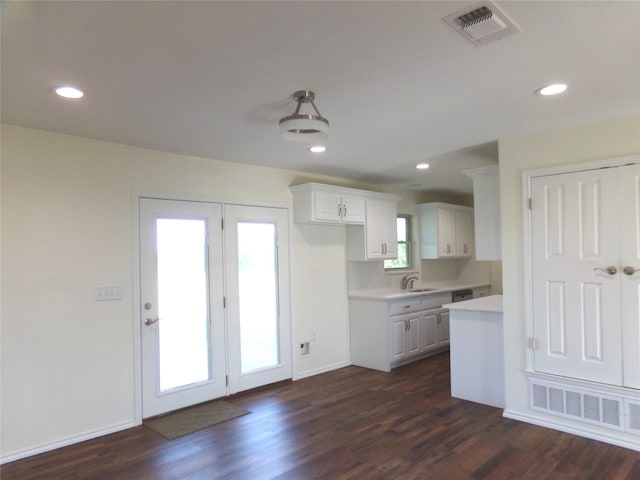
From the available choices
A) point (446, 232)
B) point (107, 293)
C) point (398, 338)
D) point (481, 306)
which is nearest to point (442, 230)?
point (446, 232)

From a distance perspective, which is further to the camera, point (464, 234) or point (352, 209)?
point (464, 234)

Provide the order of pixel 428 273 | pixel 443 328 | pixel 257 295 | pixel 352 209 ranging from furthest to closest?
pixel 428 273, pixel 443 328, pixel 352 209, pixel 257 295

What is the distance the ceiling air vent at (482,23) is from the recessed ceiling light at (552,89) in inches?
→ 32.4

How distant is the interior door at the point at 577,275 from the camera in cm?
314

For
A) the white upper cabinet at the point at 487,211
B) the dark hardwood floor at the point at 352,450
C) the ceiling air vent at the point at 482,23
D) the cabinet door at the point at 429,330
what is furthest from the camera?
the cabinet door at the point at 429,330

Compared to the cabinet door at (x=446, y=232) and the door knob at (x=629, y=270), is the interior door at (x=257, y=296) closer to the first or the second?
the cabinet door at (x=446, y=232)

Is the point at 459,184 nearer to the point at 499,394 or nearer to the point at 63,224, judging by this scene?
the point at 499,394

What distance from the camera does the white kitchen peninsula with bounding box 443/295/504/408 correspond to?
391cm

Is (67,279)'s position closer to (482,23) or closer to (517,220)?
(482,23)

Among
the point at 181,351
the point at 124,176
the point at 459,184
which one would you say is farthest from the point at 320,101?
the point at 459,184

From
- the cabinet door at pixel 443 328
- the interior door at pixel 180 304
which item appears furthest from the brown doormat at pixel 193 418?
the cabinet door at pixel 443 328

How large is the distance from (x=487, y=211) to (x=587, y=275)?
3.80ft

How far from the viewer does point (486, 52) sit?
7.04 feet

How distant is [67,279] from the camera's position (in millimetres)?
3355
